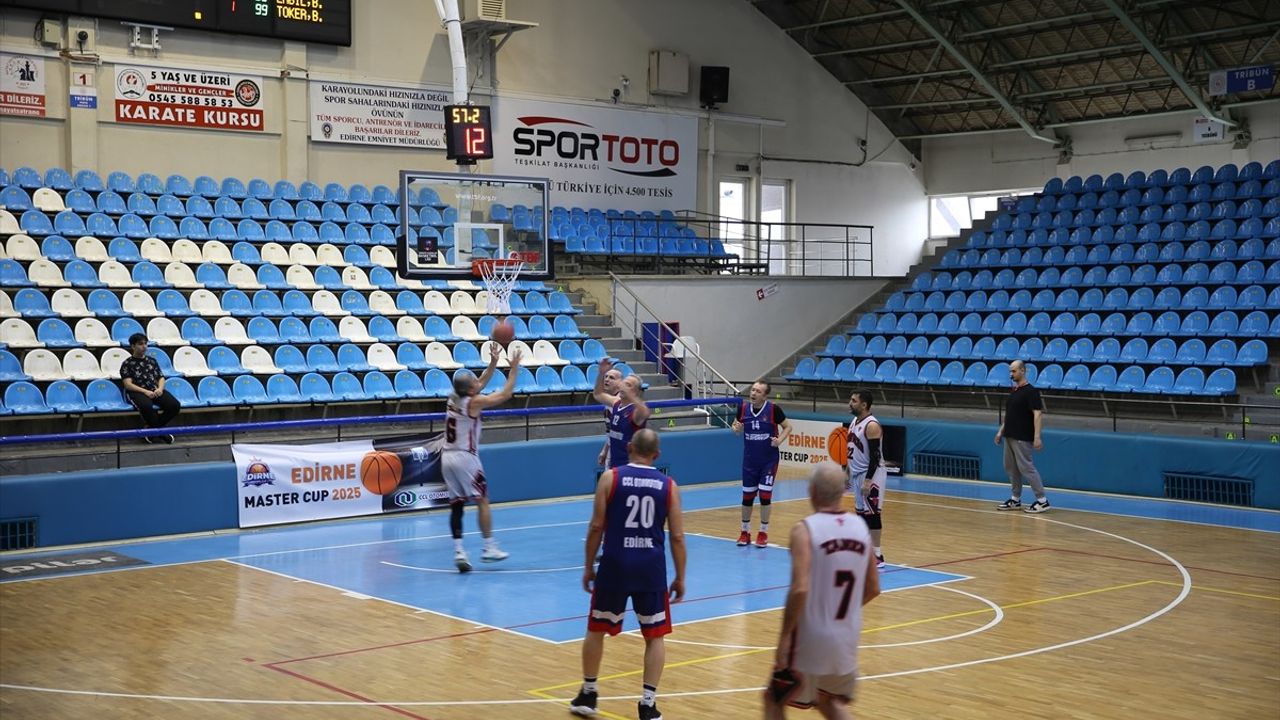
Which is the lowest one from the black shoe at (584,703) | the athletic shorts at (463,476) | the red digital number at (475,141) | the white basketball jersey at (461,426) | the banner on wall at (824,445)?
the black shoe at (584,703)

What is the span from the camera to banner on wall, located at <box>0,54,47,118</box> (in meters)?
21.7

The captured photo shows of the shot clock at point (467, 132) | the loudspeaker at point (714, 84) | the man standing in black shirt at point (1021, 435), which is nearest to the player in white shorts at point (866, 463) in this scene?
the man standing in black shirt at point (1021, 435)

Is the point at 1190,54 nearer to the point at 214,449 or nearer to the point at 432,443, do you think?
the point at 432,443

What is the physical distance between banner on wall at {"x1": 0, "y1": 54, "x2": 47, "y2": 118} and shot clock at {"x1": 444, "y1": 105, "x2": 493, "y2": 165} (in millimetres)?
7378

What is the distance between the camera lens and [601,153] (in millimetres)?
28734

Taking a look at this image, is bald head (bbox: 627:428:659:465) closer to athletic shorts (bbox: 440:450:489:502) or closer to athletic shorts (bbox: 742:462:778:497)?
athletic shorts (bbox: 440:450:489:502)

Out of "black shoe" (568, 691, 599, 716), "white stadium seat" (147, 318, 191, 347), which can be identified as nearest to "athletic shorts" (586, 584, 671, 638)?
"black shoe" (568, 691, 599, 716)

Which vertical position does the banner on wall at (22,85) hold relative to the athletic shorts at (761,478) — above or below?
above

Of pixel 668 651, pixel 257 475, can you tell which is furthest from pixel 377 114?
pixel 668 651

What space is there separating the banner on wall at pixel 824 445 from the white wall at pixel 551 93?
8595 millimetres

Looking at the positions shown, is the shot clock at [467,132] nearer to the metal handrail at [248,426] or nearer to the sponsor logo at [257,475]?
the metal handrail at [248,426]

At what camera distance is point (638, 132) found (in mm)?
29328

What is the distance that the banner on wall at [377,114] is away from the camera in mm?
25031

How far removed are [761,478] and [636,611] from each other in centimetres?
680
